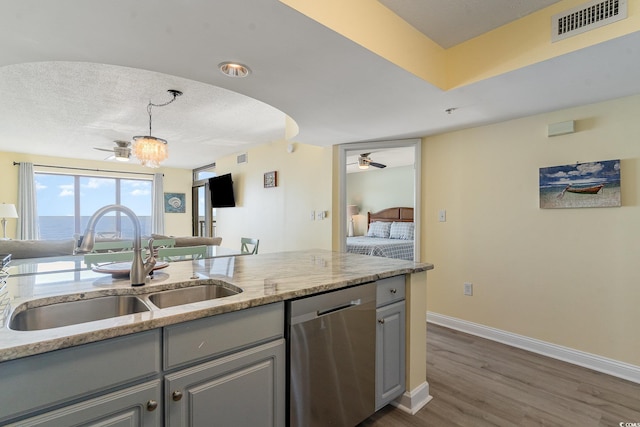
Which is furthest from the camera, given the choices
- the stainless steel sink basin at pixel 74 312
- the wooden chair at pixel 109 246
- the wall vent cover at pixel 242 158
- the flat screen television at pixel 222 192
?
the flat screen television at pixel 222 192

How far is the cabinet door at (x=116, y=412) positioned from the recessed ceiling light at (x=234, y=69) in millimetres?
1603

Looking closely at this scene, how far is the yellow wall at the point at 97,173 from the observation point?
18.3ft

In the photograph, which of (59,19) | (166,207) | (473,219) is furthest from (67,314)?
(166,207)

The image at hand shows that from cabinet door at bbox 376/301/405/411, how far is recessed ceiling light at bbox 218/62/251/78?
1628 mm

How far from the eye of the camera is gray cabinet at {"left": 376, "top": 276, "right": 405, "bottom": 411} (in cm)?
173

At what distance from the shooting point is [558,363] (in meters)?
2.48

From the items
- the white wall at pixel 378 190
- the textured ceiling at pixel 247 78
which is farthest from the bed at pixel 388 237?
the textured ceiling at pixel 247 78

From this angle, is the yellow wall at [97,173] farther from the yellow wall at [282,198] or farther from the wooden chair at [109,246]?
the wooden chair at [109,246]

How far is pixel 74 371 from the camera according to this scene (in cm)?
87

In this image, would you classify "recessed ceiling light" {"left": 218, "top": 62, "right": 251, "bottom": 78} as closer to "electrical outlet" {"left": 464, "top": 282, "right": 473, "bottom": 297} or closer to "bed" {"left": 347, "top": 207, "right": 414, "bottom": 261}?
"electrical outlet" {"left": 464, "top": 282, "right": 473, "bottom": 297}

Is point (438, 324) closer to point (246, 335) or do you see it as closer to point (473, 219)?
point (473, 219)

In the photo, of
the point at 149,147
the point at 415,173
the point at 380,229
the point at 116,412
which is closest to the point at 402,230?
the point at 380,229

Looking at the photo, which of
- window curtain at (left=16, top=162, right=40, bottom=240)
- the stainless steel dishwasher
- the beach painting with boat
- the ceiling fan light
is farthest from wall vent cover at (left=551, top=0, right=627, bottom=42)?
window curtain at (left=16, top=162, right=40, bottom=240)

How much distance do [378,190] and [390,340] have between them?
19.9 ft
